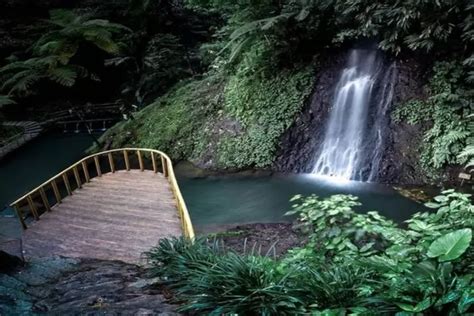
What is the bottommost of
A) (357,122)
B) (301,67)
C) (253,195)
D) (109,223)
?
(253,195)

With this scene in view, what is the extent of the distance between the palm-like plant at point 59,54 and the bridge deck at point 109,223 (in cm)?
471

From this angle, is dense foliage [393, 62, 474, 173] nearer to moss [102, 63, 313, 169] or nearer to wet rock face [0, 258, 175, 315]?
moss [102, 63, 313, 169]

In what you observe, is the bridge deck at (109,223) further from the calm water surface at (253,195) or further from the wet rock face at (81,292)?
the calm water surface at (253,195)

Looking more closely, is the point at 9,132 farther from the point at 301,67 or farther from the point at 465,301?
the point at 465,301

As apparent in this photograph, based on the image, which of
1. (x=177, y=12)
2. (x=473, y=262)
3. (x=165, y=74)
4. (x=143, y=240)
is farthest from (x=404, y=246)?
(x=177, y=12)

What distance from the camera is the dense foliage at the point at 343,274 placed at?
2.24 meters

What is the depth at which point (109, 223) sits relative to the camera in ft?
22.6

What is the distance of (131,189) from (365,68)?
723 centimetres

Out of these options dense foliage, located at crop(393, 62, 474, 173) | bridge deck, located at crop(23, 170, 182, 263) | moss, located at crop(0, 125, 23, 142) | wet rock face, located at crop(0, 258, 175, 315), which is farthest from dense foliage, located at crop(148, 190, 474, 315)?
moss, located at crop(0, 125, 23, 142)

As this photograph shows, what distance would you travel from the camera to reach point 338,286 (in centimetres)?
263

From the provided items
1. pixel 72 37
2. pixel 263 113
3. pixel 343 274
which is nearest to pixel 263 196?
pixel 263 113

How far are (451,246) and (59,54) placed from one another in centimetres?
1239

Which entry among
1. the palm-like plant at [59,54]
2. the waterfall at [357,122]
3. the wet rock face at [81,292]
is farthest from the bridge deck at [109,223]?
the waterfall at [357,122]

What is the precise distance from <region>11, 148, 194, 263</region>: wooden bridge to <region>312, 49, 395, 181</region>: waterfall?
15.6 ft
